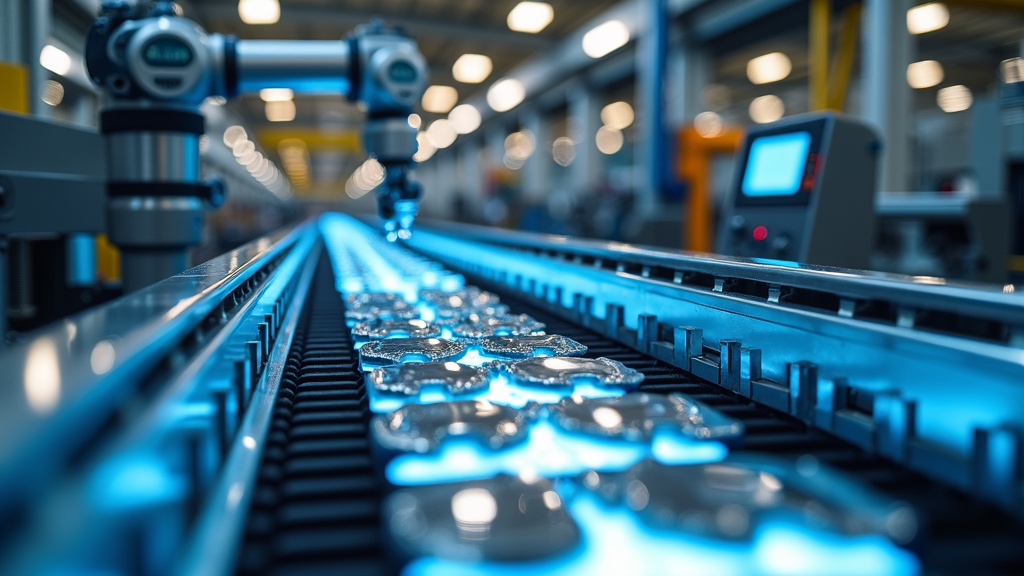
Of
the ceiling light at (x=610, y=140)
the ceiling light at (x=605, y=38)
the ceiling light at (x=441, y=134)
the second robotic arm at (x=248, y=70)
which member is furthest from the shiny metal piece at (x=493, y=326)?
the ceiling light at (x=610, y=140)

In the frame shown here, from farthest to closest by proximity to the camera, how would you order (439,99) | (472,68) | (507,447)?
(439,99) < (472,68) < (507,447)

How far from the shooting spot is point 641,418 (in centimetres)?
73

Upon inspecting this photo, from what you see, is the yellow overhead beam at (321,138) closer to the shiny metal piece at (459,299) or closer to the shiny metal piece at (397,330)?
the shiny metal piece at (459,299)

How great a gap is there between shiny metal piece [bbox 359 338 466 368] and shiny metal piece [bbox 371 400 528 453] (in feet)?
0.98

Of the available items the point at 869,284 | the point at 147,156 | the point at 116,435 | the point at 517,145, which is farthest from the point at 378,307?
the point at 517,145

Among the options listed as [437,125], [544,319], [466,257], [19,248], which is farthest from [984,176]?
[437,125]

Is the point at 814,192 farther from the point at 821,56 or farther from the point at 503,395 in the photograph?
the point at 821,56

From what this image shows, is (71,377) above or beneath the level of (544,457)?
above

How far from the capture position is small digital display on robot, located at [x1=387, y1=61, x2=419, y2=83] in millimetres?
A: 1761

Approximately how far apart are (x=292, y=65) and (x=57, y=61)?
210 inches

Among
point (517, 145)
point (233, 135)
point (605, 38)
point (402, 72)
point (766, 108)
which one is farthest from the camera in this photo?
point (517, 145)

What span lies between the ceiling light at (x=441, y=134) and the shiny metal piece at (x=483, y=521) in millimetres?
22276

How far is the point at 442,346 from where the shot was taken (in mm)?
1120

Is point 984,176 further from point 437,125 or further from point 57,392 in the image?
point 437,125
